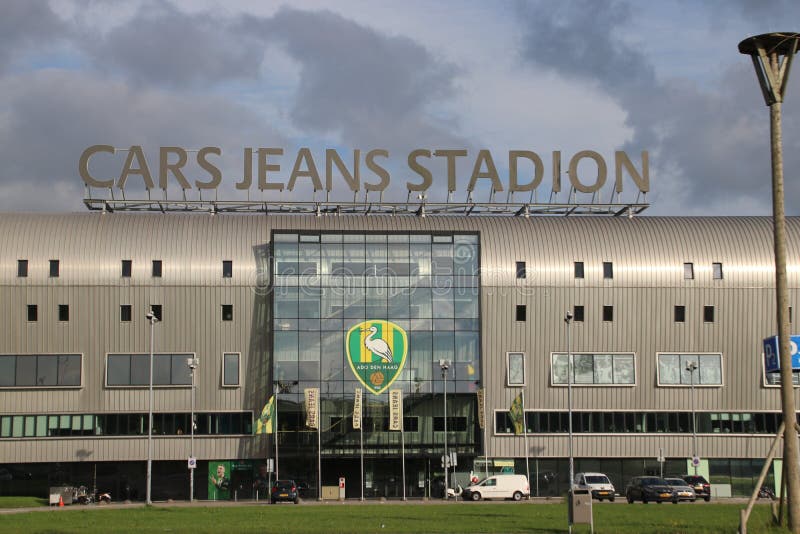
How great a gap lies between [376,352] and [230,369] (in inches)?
479

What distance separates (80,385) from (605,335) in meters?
43.8

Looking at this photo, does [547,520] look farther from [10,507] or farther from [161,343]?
[161,343]

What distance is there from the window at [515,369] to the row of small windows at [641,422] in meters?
2.57

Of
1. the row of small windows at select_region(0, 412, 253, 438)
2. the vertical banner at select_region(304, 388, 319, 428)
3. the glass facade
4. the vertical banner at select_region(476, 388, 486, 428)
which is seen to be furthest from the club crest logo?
the row of small windows at select_region(0, 412, 253, 438)

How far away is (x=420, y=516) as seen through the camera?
176 feet

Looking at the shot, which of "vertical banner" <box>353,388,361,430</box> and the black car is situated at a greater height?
"vertical banner" <box>353,388,361,430</box>

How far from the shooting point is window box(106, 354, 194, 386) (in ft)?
287

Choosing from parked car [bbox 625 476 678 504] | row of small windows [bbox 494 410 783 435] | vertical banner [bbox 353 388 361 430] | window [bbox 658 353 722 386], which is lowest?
parked car [bbox 625 476 678 504]

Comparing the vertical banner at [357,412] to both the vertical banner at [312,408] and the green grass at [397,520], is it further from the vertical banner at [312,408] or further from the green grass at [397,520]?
the green grass at [397,520]

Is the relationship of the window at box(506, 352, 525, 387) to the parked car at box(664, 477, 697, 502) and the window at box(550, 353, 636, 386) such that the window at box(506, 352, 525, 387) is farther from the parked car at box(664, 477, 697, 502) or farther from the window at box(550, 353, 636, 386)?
the parked car at box(664, 477, 697, 502)

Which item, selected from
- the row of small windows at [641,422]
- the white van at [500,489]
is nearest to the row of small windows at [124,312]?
the row of small windows at [641,422]

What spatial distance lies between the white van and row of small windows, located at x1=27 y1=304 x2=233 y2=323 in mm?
25050

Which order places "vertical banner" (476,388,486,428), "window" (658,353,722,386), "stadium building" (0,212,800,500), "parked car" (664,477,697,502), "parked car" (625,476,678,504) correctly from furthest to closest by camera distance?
"window" (658,353,722,386), "stadium building" (0,212,800,500), "vertical banner" (476,388,486,428), "parked car" (664,477,697,502), "parked car" (625,476,678,504)

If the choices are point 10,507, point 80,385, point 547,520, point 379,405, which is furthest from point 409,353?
point 547,520
